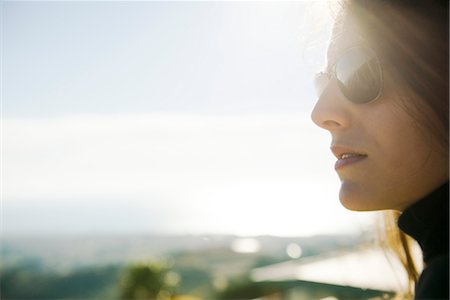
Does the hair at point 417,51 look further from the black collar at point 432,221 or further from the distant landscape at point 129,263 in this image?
the distant landscape at point 129,263

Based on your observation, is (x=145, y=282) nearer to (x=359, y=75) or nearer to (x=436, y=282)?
(x=359, y=75)

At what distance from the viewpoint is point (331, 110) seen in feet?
4.75

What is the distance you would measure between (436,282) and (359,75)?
592 mm

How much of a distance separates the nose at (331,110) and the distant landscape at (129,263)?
20403mm

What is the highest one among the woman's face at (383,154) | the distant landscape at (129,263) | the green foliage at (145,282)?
the distant landscape at (129,263)

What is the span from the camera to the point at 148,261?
21281mm

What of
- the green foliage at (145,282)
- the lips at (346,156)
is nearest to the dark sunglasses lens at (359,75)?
the lips at (346,156)

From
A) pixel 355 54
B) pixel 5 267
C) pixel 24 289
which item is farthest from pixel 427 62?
pixel 24 289

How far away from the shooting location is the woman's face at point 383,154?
133 centimetres

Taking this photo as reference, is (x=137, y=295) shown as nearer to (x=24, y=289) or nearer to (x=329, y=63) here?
(x=329, y=63)

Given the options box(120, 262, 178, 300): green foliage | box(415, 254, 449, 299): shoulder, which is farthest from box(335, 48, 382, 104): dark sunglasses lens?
box(120, 262, 178, 300): green foliage

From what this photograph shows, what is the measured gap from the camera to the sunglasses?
4.46ft

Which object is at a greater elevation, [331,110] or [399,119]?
[331,110]

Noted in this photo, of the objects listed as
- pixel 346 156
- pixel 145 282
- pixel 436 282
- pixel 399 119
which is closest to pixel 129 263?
pixel 145 282
